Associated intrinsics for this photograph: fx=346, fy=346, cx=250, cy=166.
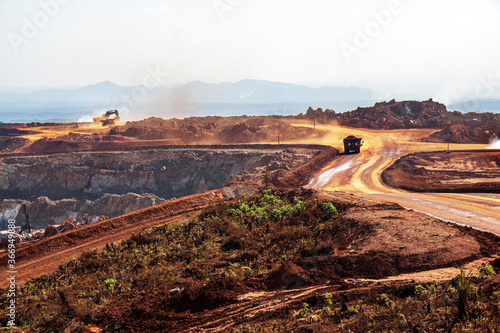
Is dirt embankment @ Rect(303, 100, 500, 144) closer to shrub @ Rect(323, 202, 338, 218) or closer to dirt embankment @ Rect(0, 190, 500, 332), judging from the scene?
shrub @ Rect(323, 202, 338, 218)

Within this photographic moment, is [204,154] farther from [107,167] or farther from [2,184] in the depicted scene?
[2,184]

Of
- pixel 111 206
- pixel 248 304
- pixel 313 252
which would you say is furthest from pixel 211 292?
pixel 111 206

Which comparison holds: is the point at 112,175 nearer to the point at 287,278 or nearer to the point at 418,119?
the point at 287,278

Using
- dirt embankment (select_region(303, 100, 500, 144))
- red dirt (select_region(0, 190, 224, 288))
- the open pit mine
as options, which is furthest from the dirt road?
red dirt (select_region(0, 190, 224, 288))

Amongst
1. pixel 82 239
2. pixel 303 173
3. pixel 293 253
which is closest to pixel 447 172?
pixel 303 173

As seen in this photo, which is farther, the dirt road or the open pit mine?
the dirt road

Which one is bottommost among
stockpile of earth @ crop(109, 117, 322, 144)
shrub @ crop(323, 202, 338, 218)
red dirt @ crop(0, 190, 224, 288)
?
red dirt @ crop(0, 190, 224, 288)

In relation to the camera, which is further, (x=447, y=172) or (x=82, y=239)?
(x=447, y=172)
